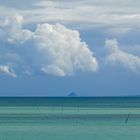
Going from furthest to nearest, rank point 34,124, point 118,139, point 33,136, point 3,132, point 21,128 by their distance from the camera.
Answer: point 34,124, point 21,128, point 3,132, point 33,136, point 118,139

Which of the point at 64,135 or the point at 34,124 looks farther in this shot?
the point at 34,124

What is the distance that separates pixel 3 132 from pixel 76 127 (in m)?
7.64

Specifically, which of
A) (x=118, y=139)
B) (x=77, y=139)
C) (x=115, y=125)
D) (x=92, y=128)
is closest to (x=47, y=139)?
(x=77, y=139)

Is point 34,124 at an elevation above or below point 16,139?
above

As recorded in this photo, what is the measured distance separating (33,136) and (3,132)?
4.53 metres

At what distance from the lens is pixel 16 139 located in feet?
158

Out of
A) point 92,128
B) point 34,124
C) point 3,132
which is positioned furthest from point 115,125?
point 3,132

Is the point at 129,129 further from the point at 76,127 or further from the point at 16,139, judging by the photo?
the point at 16,139

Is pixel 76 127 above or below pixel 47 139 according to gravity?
above

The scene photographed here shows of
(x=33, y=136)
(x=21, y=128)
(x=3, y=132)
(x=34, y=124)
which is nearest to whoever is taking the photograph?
(x=33, y=136)

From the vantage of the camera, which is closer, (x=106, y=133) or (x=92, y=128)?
(x=106, y=133)

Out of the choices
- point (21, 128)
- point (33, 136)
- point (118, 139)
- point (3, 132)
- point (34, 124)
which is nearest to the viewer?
point (118, 139)

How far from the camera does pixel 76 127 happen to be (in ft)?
192

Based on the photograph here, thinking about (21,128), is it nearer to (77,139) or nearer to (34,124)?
(34,124)
